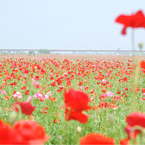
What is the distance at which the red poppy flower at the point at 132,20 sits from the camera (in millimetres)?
982

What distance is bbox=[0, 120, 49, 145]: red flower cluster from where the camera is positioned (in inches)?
21.8

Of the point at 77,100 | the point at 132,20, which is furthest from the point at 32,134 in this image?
the point at 132,20

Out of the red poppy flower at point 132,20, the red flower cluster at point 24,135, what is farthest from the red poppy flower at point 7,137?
the red poppy flower at point 132,20

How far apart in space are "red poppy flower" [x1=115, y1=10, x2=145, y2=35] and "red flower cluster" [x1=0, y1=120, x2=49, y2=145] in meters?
0.62

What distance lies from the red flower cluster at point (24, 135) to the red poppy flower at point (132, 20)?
620 millimetres

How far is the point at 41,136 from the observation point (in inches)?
23.8

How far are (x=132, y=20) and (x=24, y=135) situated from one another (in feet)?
2.27

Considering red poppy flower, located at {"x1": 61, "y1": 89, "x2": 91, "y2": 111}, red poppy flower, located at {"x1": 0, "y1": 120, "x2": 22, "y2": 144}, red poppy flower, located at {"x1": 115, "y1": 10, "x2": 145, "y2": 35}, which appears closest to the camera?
red poppy flower, located at {"x1": 0, "y1": 120, "x2": 22, "y2": 144}

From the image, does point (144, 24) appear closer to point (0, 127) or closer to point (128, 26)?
point (128, 26)

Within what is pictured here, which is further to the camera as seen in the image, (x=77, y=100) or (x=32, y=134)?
(x=77, y=100)

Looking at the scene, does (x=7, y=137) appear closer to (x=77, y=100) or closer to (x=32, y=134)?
(x=32, y=134)

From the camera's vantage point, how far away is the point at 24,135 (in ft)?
1.93

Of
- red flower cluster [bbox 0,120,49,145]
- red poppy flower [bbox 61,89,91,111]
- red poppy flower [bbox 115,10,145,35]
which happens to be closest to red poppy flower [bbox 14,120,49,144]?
red flower cluster [bbox 0,120,49,145]

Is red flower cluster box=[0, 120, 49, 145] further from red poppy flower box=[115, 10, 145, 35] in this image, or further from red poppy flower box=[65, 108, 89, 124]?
red poppy flower box=[115, 10, 145, 35]
